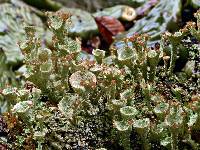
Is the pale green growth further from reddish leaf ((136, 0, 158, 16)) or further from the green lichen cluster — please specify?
reddish leaf ((136, 0, 158, 16))

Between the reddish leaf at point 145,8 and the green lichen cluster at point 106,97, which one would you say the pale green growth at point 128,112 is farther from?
the reddish leaf at point 145,8

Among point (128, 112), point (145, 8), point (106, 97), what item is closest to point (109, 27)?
point (145, 8)

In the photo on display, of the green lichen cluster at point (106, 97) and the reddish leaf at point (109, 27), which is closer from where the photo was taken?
the green lichen cluster at point (106, 97)

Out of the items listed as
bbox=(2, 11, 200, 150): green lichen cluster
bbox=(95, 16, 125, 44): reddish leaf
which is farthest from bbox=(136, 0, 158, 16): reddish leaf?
bbox=(2, 11, 200, 150): green lichen cluster

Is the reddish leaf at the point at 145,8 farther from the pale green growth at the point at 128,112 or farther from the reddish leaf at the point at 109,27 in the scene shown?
the pale green growth at the point at 128,112

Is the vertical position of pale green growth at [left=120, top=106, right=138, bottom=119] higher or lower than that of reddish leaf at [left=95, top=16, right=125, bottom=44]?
higher

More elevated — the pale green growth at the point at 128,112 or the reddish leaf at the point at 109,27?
the pale green growth at the point at 128,112

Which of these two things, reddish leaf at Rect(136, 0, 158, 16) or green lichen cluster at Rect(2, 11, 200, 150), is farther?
reddish leaf at Rect(136, 0, 158, 16)

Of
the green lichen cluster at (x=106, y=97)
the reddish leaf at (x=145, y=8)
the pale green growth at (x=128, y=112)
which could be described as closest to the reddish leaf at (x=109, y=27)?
the reddish leaf at (x=145, y=8)
